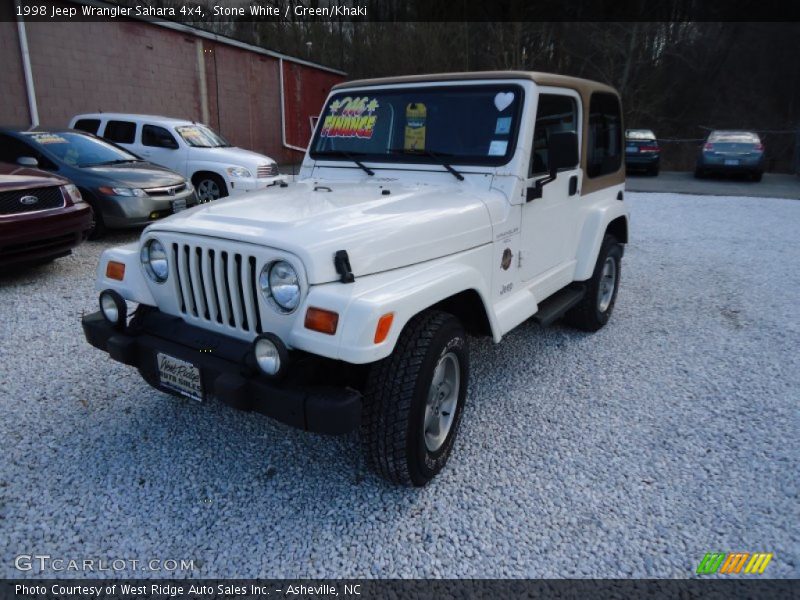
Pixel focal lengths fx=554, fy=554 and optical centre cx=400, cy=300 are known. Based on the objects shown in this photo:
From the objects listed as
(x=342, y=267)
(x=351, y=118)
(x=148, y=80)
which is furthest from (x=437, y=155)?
(x=148, y=80)

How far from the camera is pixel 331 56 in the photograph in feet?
88.9

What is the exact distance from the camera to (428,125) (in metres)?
3.50

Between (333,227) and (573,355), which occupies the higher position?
(333,227)

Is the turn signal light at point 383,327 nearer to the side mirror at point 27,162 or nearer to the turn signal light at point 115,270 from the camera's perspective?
the turn signal light at point 115,270

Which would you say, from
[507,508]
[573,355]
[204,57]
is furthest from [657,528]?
[204,57]

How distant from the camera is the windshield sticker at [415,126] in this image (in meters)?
3.51

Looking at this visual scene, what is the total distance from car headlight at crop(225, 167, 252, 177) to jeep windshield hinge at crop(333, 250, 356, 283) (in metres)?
8.26

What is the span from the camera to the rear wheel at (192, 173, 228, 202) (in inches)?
395

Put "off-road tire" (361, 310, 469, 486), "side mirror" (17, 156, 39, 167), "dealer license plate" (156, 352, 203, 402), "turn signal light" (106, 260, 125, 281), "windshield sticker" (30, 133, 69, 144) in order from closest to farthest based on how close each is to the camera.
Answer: "off-road tire" (361, 310, 469, 486)
"dealer license plate" (156, 352, 203, 402)
"turn signal light" (106, 260, 125, 281)
"side mirror" (17, 156, 39, 167)
"windshield sticker" (30, 133, 69, 144)

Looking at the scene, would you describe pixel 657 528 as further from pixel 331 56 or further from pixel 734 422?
pixel 331 56

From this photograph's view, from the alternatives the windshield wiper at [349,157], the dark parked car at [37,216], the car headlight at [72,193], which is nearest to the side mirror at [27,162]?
the dark parked car at [37,216]

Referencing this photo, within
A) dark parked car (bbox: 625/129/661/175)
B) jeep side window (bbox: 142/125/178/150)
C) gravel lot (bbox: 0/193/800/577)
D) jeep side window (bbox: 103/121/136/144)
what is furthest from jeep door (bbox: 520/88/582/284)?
dark parked car (bbox: 625/129/661/175)

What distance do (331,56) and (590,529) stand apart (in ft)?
92.3

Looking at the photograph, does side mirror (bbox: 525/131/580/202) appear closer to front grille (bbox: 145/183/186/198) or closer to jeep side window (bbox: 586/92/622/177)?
jeep side window (bbox: 586/92/622/177)
